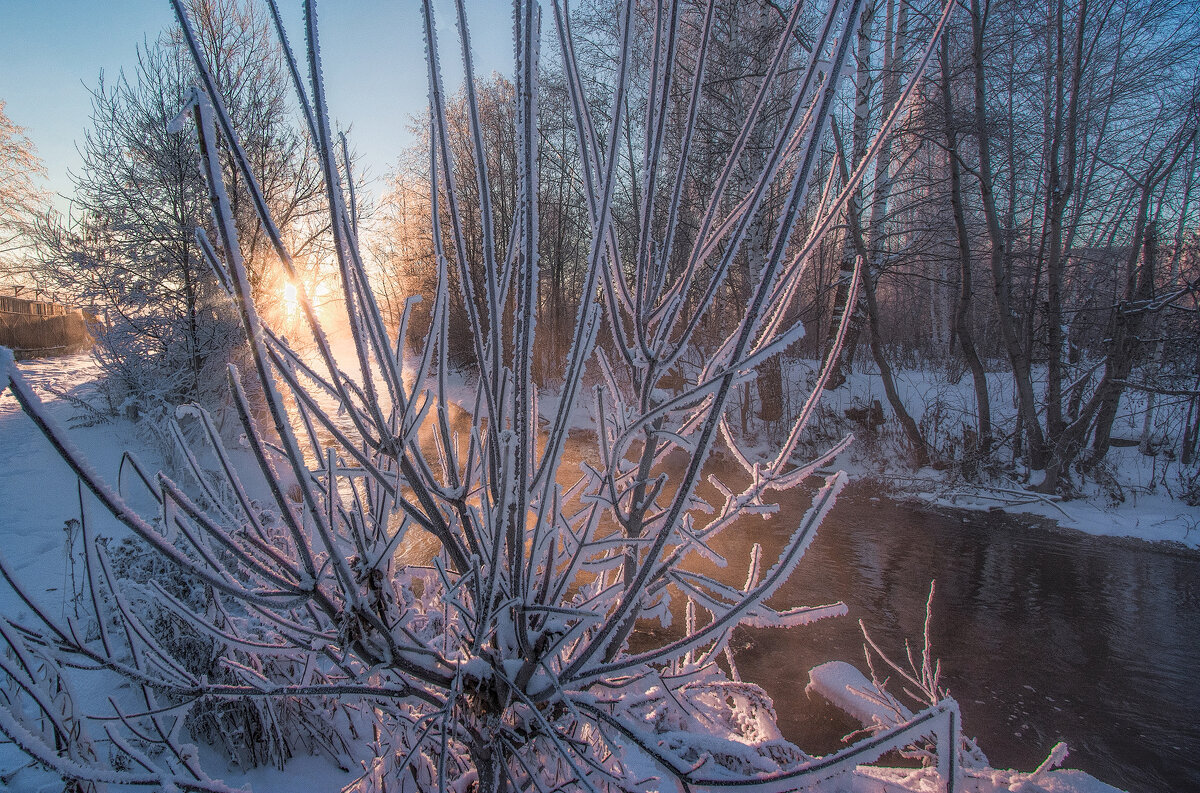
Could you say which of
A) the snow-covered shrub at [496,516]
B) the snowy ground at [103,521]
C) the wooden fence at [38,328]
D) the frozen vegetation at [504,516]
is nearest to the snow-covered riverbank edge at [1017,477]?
the snowy ground at [103,521]

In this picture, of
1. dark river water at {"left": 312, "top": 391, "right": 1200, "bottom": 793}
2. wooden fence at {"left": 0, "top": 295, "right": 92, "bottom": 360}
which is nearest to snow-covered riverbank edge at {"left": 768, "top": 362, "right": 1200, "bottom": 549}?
dark river water at {"left": 312, "top": 391, "right": 1200, "bottom": 793}

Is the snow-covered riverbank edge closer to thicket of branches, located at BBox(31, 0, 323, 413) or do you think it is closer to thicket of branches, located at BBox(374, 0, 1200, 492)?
thicket of branches, located at BBox(374, 0, 1200, 492)

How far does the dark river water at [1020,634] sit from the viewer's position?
3.50 metres

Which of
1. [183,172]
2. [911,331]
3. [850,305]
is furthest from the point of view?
[911,331]

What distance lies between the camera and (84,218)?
8.08 metres

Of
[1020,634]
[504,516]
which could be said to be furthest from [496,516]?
[1020,634]

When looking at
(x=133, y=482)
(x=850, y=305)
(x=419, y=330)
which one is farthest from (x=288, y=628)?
(x=419, y=330)

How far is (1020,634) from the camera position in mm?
4621

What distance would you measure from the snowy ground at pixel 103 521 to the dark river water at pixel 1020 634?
707 millimetres

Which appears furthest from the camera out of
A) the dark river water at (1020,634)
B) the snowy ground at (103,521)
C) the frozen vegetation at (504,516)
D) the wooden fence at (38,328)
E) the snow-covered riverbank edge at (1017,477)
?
the wooden fence at (38,328)

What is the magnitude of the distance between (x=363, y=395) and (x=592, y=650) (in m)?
0.69

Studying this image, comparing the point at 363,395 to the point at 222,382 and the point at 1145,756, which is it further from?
the point at 222,382

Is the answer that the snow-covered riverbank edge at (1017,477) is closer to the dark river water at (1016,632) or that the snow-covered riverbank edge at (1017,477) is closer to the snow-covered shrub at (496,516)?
the dark river water at (1016,632)

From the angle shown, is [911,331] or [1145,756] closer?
[1145,756]
